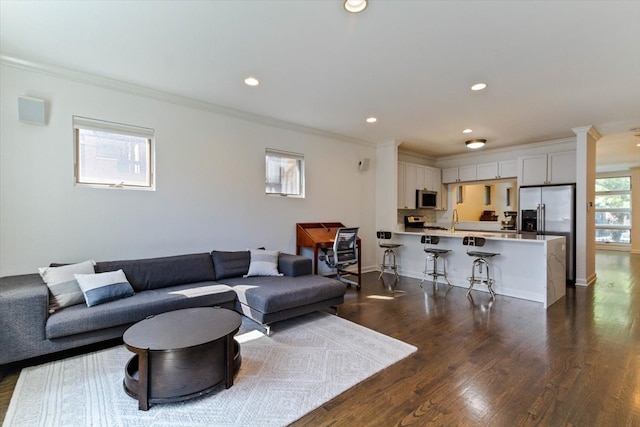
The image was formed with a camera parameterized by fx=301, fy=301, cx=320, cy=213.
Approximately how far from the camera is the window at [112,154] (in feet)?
11.4

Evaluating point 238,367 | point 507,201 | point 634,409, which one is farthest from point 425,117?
point 507,201

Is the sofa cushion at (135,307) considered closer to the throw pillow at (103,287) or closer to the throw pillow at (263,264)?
the throw pillow at (103,287)

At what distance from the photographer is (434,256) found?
17.5 ft

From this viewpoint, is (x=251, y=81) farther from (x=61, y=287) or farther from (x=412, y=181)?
(x=412, y=181)

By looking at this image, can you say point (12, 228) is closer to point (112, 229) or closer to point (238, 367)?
point (112, 229)

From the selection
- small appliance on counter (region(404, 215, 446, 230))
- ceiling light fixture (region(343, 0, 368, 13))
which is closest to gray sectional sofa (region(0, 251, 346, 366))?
ceiling light fixture (region(343, 0, 368, 13))

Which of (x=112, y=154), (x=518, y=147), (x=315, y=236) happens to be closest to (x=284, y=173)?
(x=315, y=236)

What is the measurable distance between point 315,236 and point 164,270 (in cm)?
236

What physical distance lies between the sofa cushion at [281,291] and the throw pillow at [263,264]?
0.11 meters

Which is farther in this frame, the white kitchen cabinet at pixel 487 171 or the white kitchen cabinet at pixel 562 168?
the white kitchen cabinet at pixel 487 171

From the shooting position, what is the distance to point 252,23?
243 cm

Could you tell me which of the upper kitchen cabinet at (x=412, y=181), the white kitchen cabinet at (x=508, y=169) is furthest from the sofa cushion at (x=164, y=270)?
the white kitchen cabinet at (x=508, y=169)

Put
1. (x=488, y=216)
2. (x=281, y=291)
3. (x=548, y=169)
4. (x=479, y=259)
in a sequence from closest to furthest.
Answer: (x=281, y=291)
(x=479, y=259)
(x=548, y=169)
(x=488, y=216)

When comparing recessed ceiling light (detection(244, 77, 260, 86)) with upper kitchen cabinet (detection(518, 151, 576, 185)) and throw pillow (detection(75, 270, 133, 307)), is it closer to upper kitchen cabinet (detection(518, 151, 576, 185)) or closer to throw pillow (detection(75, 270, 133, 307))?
throw pillow (detection(75, 270, 133, 307))
